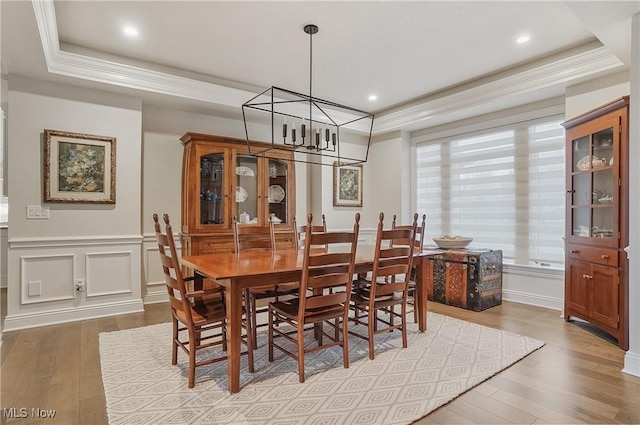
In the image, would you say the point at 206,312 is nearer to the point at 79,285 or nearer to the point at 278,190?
the point at 79,285

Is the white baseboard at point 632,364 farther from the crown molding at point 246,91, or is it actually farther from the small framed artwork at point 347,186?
the small framed artwork at point 347,186

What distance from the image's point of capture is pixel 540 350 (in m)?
2.78

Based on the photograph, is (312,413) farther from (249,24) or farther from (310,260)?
(249,24)

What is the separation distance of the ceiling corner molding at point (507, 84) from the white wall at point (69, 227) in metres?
3.47

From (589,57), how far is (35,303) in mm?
5685

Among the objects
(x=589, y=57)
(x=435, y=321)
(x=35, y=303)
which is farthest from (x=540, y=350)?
(x=35, y=303)

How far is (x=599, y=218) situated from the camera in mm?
3152

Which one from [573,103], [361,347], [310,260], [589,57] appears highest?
[589,57]

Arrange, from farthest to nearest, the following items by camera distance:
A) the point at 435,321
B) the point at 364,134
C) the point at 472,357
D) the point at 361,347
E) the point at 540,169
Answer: the point at 364,134 → the point at 540,169 → the point at 435,321 → the point at 361,347 → the point at 472,357

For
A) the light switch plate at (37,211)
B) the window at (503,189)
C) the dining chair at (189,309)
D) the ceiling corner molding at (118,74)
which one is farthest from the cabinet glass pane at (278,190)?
the light switch plate at (37,211)

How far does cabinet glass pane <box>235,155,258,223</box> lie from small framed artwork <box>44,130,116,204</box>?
1.37 m

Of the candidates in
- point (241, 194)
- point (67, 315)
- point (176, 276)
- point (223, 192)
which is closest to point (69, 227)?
point (67, 315)

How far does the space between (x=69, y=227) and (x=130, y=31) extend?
6.56 ft

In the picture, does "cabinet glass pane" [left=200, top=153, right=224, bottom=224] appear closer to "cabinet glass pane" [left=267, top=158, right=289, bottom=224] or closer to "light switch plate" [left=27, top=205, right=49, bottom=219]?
"cabinet glass pane" [left=267, top=158, right=289, bottom=224]
